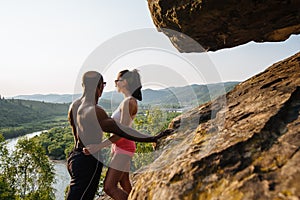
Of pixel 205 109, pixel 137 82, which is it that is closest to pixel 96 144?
pixel 137 82

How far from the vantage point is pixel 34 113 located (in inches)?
5453

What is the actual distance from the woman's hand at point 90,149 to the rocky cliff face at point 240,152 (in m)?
0.85

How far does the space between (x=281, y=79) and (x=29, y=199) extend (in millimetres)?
34406

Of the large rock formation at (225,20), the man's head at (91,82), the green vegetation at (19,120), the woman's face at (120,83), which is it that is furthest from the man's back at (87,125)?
the green vegetation at (19,120)

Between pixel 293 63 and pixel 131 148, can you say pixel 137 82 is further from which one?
pixel 293 63

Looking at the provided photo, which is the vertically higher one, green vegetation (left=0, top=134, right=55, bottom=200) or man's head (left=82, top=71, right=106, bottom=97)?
man's head (left=82, top=71, right=106, bottom=97)

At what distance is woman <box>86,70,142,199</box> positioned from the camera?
4371mm

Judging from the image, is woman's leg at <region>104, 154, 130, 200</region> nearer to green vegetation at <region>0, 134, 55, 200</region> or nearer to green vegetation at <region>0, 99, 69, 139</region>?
green vegetation at <region>0, 134, 55, 200</region>

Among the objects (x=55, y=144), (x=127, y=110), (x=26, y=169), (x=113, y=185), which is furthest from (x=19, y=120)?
(x=127, y=110)

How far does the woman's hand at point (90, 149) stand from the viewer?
400 centimetres

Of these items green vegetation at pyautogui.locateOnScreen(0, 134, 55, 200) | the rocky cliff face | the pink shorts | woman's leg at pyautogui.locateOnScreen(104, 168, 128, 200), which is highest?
the rocky cliff face

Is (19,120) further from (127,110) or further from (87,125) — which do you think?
(87,125)

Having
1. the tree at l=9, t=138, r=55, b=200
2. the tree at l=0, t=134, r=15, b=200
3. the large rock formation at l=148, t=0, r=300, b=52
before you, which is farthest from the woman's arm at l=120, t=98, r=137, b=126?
the tree at l=9, t=138, r=55, b=200

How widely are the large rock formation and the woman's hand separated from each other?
3.02 m
